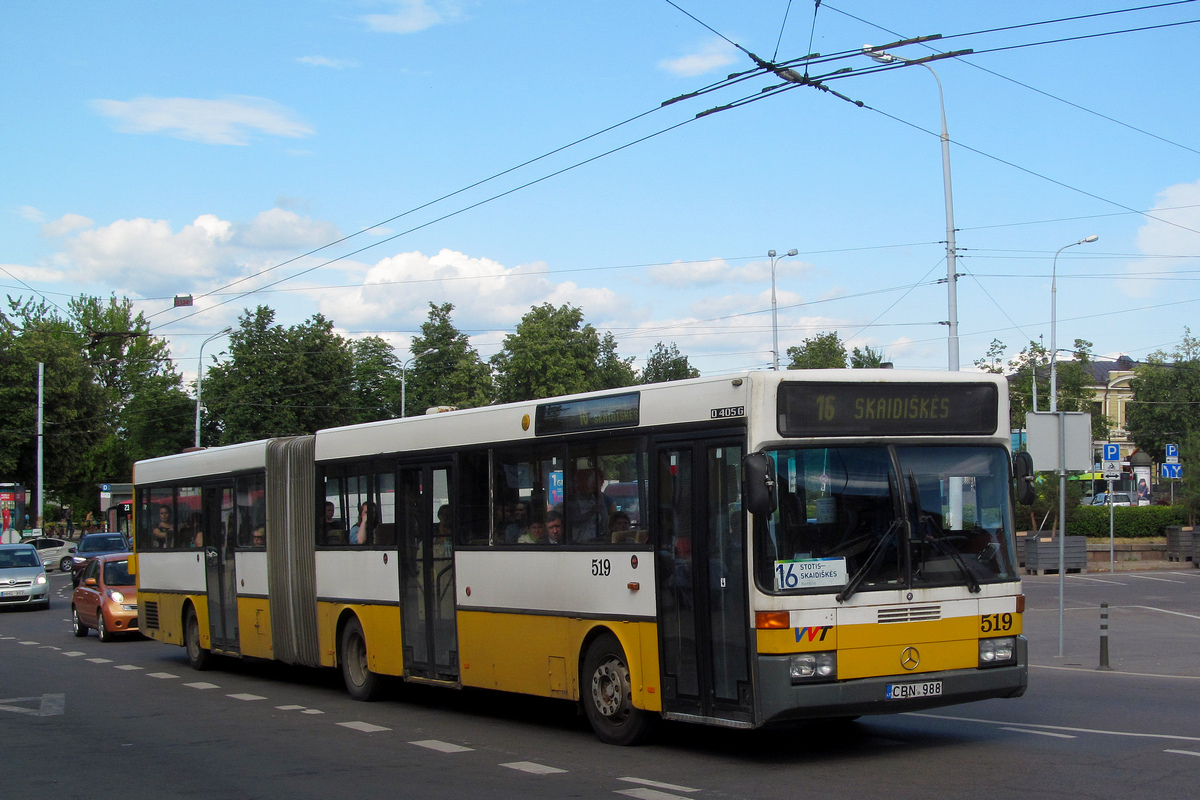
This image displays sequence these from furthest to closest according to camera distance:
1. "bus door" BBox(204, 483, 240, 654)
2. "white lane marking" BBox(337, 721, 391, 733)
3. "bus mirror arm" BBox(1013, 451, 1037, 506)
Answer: "bus door" BBox(204, 483, 240, 654)
"white lane marking" BBox(337, 721, 391, 733)
"bus mirror arm" BBox(1013, 451, 1037, 506)

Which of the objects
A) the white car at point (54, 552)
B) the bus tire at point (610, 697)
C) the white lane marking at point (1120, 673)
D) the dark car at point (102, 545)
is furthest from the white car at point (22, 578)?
the white car at point (54, 552)

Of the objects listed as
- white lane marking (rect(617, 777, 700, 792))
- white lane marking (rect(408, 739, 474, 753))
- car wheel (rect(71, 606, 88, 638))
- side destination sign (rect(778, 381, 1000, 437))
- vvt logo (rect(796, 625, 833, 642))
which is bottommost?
car wheel (rect(71, 606, 88, 638))

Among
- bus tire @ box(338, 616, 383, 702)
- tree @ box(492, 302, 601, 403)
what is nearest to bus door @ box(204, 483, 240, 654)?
bus tire @ box(338, 616, 383, 702)

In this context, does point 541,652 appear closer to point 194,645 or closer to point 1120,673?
point 1120,673

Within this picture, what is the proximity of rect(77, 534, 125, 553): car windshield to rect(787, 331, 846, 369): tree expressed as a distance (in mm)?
50732

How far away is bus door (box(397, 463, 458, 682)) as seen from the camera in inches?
492

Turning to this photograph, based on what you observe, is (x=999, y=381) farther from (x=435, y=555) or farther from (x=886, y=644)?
(x=435, y=555)

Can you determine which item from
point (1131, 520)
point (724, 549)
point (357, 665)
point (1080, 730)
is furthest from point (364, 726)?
point (1131, 520)

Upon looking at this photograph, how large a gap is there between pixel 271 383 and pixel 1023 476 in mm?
58668

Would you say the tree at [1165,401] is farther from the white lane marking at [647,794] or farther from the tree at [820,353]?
the white lane marking at [647,794]

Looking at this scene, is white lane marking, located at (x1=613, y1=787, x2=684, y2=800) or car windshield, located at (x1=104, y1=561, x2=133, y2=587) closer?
white lane marking, located at (x1=613, y1=787, x2=684, y2=800)

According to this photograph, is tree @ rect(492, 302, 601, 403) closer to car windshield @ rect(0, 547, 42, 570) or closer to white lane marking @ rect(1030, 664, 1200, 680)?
car windshield @ rect(0, 547, 42, 570)

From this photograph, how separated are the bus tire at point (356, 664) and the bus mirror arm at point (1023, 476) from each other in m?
7.37

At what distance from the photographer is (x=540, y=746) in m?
10.5
